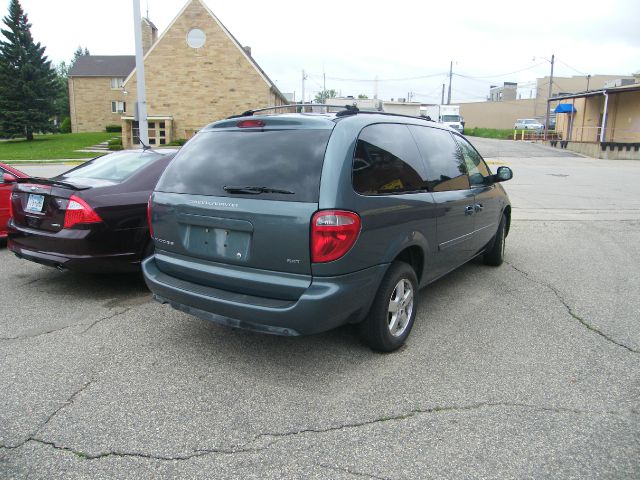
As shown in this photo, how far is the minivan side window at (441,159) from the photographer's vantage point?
448 cm

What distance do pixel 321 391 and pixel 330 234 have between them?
1.06m

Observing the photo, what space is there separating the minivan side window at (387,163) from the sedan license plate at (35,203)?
340 cm

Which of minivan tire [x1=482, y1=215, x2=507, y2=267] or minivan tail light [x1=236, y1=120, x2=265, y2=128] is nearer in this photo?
minivan tail light [x1=236, y1=120, x2=265, y2=128]

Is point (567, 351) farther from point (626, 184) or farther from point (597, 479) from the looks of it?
point (626, 184)

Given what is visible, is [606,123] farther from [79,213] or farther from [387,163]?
[79,213]

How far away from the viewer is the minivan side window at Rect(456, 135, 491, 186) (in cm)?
534

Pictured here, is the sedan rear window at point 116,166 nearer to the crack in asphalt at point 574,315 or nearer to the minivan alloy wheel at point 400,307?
the minivan alloy wheel at point 400,307

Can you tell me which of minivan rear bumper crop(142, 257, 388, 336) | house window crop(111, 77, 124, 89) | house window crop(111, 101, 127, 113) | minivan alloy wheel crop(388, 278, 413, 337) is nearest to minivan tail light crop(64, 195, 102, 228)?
minivan rear bumper crop(142, 257, 388, 336)

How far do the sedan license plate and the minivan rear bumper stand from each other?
Answer: 223cm

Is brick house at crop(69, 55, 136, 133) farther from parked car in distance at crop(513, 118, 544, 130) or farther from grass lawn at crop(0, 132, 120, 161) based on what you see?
parked car in distance at crop(513, 118, 544, 130)

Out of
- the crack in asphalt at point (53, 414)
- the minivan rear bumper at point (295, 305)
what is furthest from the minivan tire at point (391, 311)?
the crack in asphalt at point (53, 414)

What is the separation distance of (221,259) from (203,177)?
2.16 feet

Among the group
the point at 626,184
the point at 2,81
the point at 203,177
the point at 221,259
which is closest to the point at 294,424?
the point at 221,259

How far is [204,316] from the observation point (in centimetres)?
361
